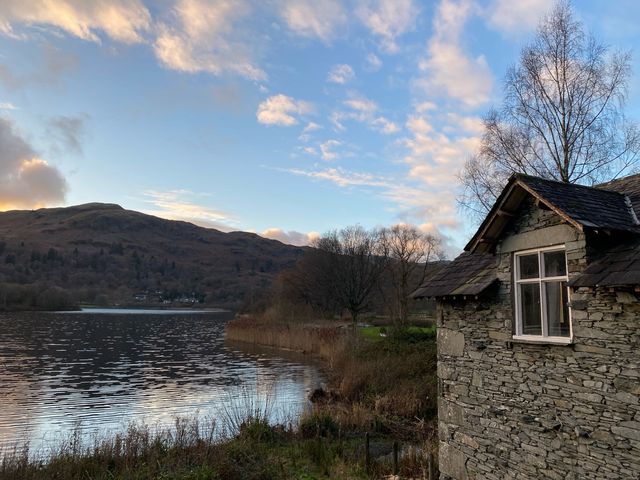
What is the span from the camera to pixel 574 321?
305 inches

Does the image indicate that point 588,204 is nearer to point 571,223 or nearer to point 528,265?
point 571,223

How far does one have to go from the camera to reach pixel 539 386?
27.3ft

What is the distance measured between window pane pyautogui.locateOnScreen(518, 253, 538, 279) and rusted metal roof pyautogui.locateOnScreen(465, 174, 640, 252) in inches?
27.4

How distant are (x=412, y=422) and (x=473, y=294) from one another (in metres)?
9.76

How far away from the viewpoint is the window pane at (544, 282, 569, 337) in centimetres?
817

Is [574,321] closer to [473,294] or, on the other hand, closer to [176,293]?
[473,294]

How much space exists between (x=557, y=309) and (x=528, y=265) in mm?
1074

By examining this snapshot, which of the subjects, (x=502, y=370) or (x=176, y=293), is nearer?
(x=502, y=370)

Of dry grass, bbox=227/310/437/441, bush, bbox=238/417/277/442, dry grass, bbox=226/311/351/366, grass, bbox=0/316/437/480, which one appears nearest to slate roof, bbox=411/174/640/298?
grass, bbox=0/316/437/480

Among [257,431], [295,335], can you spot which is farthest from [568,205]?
[295,335]

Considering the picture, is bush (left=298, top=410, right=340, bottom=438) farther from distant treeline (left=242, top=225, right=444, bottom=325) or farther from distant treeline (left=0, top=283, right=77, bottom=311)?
distant treeline (left=0, top=283, right=77, bottom=311)

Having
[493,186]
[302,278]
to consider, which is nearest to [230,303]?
[302,278]

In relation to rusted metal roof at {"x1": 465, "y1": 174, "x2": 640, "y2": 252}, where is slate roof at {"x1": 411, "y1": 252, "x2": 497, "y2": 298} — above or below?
below

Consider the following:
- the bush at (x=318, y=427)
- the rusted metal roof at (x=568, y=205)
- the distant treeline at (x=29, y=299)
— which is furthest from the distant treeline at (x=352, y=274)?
the distant treeline at (x=29, y=299)
